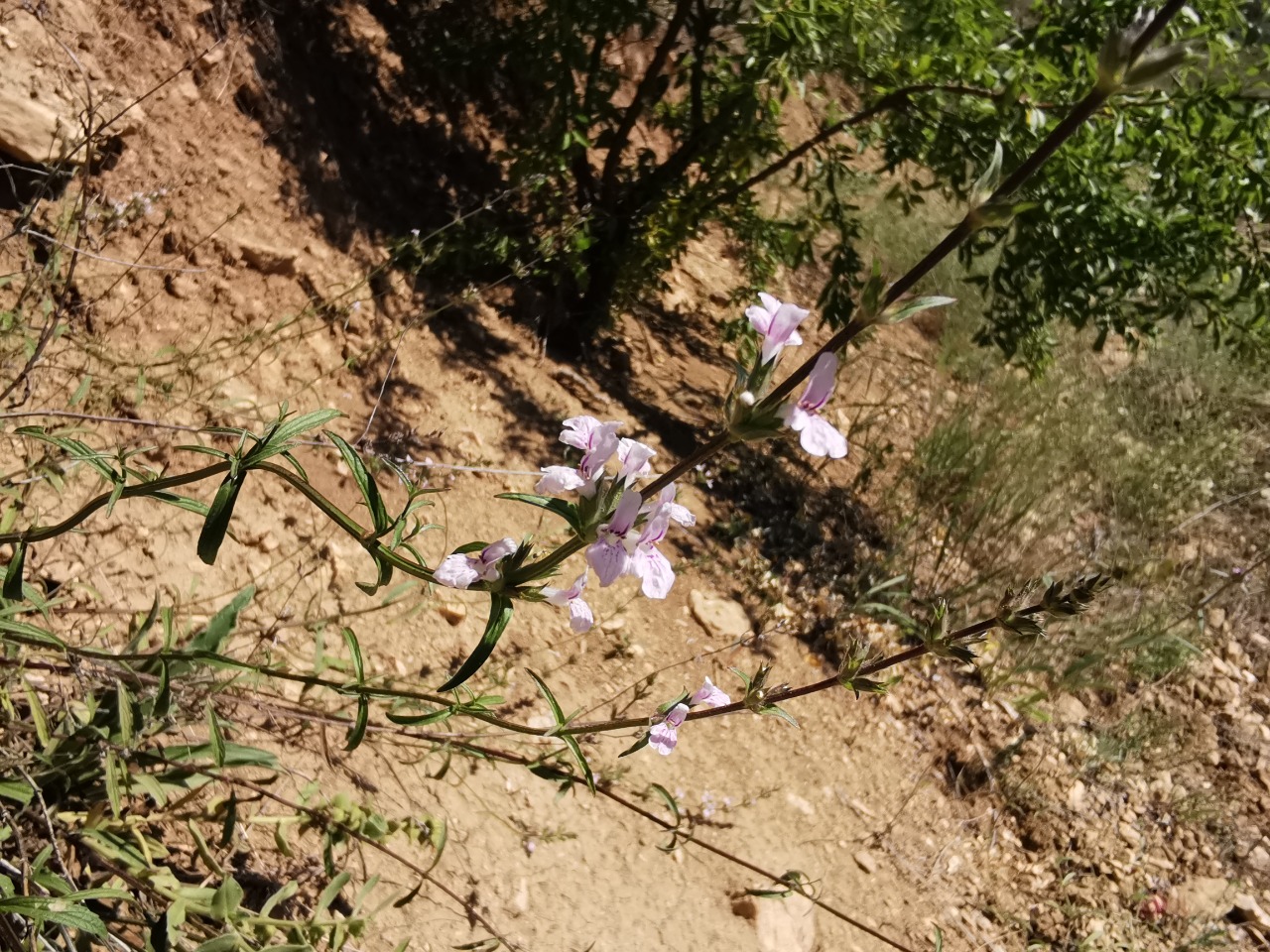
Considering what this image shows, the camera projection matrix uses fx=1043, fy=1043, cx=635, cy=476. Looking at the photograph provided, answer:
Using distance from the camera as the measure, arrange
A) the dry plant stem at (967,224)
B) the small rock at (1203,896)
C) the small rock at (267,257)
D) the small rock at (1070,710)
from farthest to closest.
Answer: the small rock at (1070,710) → the small rock at (1203,896) → the small rock at (267,257) → the dry plant stem at (967,224)

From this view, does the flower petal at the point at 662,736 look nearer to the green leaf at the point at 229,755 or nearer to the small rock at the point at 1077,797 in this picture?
the green leaf at the point at 229,755

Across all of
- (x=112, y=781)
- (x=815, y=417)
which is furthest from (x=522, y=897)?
(x=815, y=417)

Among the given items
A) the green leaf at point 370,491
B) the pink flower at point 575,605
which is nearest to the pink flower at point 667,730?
the pink flower at point 575,605

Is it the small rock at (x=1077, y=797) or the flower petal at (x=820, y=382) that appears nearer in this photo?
the flower petal at (x=820, y=382)

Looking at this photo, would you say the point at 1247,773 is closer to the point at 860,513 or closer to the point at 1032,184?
the point at 860,513

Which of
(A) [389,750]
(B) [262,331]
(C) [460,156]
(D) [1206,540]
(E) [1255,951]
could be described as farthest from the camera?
(D) [1206,540]

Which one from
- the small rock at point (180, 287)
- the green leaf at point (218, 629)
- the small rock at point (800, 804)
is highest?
the small rock at point (180, 287)

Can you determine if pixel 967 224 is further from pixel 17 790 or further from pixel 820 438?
pixel 17 790

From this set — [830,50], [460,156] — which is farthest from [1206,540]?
[460,156]
